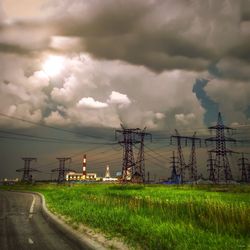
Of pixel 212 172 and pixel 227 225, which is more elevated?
pixel 212 172

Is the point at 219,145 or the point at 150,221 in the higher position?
the point at 219,145

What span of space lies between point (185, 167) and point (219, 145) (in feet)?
64.4

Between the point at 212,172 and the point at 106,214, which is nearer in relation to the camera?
the point at 106,214

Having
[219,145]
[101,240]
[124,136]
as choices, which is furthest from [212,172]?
[101,240]

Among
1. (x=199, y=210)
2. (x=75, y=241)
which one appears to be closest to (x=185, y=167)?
(x=199, y=210)

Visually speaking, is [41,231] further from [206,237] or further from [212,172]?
[212,172]

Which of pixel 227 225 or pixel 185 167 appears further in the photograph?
pixel 185 167

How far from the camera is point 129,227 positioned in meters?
12.4

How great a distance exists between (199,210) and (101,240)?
7503 mm

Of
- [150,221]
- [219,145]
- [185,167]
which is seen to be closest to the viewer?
[150,221]

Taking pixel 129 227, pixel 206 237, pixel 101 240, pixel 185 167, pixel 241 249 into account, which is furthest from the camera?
pixel 185 167

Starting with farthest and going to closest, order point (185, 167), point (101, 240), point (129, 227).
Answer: point (185, 167) < point (129, 227) < point (101, 240)

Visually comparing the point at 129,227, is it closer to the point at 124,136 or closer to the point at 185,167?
the point at 124,136

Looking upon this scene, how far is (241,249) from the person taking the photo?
8.65 metres
